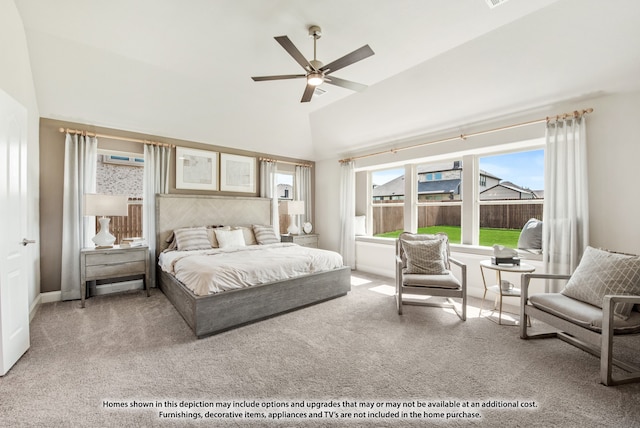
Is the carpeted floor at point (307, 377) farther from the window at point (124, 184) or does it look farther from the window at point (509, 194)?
the window at point (124, 184)

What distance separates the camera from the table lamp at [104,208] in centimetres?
365

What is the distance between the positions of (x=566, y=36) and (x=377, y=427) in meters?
3.88

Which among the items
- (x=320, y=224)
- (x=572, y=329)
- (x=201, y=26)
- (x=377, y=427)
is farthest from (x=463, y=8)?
(x=320, y=224)

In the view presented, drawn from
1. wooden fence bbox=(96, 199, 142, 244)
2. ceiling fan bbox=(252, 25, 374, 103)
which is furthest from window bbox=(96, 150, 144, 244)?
ceiling fan bbox=(252, 25, 374, 103)

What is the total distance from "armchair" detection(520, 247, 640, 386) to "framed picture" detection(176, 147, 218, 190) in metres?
5.02

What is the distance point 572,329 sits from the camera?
225 centimetres

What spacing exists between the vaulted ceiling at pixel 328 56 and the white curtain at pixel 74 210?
48cm

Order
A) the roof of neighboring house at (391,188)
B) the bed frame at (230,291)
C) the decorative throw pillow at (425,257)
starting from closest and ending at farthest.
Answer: the bed frame at (230,291) → the decorative throw pillow at (425,257) → the roof of neighboring house at (391,188)

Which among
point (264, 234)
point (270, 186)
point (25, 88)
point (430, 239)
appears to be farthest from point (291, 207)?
point (25, 88)

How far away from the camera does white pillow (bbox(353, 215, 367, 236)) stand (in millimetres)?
6130

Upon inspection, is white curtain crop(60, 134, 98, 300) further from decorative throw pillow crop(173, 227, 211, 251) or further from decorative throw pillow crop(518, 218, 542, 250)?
decorative throw pillow crop(518, 218, 542, 250)

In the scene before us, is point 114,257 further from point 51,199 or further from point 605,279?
point 605,279

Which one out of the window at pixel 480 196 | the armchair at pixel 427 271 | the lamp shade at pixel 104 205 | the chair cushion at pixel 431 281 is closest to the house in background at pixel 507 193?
the window at pixel 480 196

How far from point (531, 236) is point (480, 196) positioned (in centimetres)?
100
